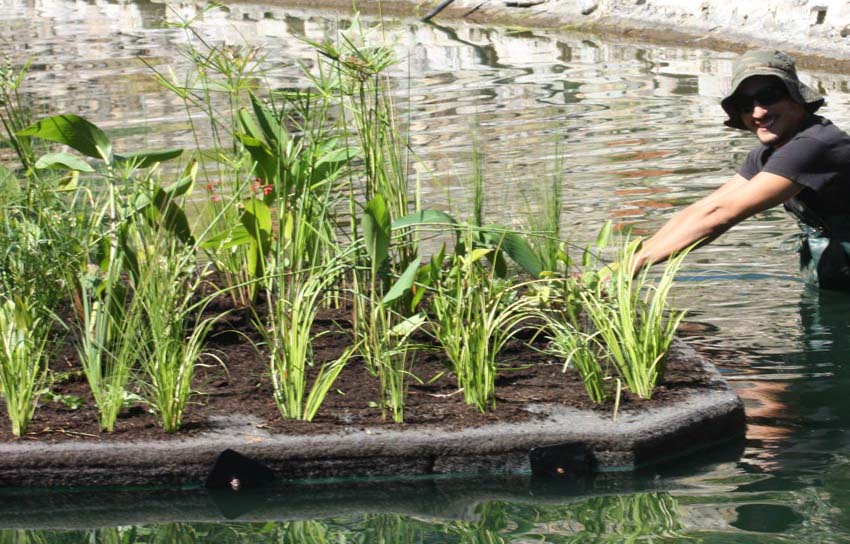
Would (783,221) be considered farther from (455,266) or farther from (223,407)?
(223,407)

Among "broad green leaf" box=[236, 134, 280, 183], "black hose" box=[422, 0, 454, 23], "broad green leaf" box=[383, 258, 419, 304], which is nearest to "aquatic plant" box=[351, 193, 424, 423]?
"broad green leaf" box=[383, 258, 419, 304]

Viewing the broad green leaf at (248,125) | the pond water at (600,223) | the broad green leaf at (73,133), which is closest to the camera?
the pond water at (600,223)

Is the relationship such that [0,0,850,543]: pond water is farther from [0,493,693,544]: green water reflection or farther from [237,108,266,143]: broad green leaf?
[237,108,266,143]: broad green leaf

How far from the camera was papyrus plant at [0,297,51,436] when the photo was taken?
A: 378 centimetres

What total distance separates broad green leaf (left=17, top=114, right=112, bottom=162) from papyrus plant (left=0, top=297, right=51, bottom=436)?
0.65 m

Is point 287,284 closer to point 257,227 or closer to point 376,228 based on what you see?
point 257,227

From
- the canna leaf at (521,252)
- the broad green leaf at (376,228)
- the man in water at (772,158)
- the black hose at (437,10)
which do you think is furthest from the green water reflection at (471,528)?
the black hose at (437,10)

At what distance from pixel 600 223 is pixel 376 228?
300 centimetres

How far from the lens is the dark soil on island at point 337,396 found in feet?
12.6

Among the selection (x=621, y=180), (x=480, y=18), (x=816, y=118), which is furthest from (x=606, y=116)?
(x=480, y=18)

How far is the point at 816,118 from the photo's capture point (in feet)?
17.5

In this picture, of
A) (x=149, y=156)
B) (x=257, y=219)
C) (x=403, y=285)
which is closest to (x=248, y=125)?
(x=149, y=156)

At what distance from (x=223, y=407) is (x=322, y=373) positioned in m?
0.31

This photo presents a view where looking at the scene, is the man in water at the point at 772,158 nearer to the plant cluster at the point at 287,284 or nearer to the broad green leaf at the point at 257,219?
the plant cluster at the point at 287,284
